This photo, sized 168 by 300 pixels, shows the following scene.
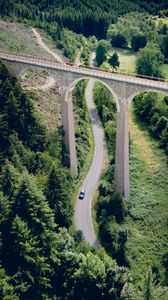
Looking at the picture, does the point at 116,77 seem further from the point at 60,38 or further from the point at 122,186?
the point at 60,38

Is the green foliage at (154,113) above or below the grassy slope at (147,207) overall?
above

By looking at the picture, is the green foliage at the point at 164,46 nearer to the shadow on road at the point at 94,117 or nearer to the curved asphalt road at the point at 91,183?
the curved asphalt road at the point at 91,183

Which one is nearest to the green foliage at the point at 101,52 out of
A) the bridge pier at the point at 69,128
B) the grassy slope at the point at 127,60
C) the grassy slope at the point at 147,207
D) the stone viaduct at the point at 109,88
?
the grassy slope at the point at 127,60

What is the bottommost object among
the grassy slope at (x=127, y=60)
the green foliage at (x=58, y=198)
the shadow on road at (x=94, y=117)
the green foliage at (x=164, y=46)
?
the green foliage at (x=58, y=198)

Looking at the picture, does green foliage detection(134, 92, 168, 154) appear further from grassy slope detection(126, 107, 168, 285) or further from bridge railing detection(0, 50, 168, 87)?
bridge railing detection(0, 50, 168, 87)

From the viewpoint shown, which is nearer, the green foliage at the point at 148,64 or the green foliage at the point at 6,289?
the green foliage at the point at 6,289

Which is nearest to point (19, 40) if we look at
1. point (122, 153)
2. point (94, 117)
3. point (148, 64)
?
point (94, 117)

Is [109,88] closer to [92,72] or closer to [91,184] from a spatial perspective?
[92,72]

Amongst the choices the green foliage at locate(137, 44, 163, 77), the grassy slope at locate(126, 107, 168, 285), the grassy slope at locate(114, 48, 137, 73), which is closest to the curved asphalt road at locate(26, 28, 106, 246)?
the grassy slope at locate(126, 107, 168, 285)
